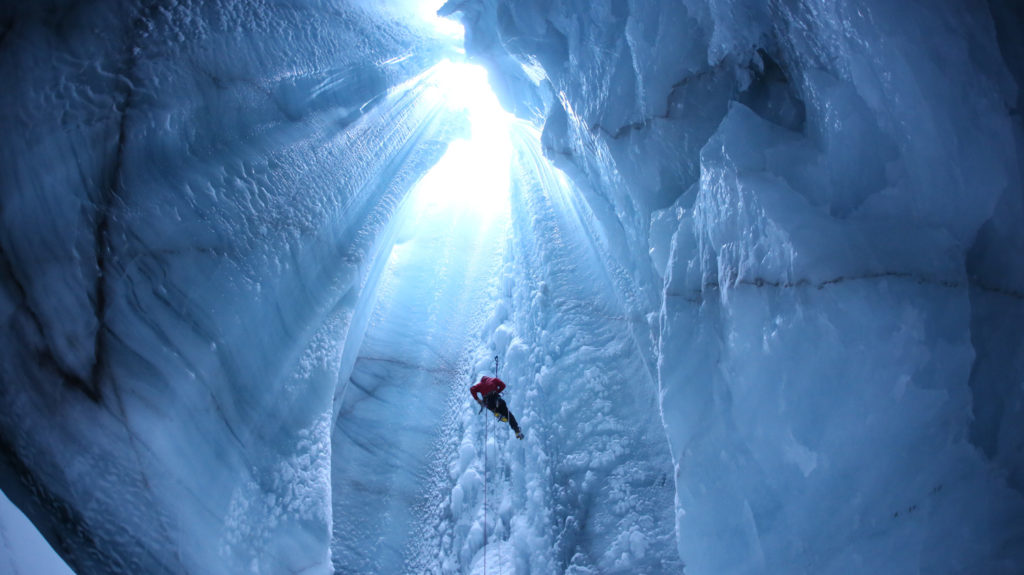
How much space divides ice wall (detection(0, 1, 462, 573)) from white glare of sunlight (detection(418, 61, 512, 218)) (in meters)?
3.93

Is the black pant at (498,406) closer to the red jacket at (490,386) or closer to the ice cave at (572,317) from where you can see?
the red jacket at (490,386)

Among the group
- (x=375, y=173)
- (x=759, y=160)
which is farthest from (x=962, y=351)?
(x=375, y=173)

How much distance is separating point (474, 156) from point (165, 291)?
7.93m

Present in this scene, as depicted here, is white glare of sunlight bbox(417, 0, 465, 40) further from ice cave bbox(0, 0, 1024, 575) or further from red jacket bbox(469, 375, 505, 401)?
red jacket bbox(469, 375, 505, 401)

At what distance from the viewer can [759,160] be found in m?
1.96

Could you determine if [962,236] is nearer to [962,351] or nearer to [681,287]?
[962,351]

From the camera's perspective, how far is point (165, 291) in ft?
7.48

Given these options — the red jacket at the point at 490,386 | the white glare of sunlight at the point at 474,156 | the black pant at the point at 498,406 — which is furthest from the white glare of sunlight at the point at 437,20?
the black pant at the point at 498,406

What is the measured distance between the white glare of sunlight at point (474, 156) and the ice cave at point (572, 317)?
10.7 feet

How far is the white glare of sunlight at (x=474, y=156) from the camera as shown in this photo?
24.6ft

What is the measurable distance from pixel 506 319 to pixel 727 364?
279 cm

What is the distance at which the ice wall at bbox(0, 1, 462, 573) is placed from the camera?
1968 mm

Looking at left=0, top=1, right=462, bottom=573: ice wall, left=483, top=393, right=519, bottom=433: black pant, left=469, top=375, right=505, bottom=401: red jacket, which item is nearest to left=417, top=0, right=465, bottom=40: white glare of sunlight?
left=0, top=1, right=462, bottom=573: ice wall

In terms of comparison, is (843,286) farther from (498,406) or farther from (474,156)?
(474,156)
